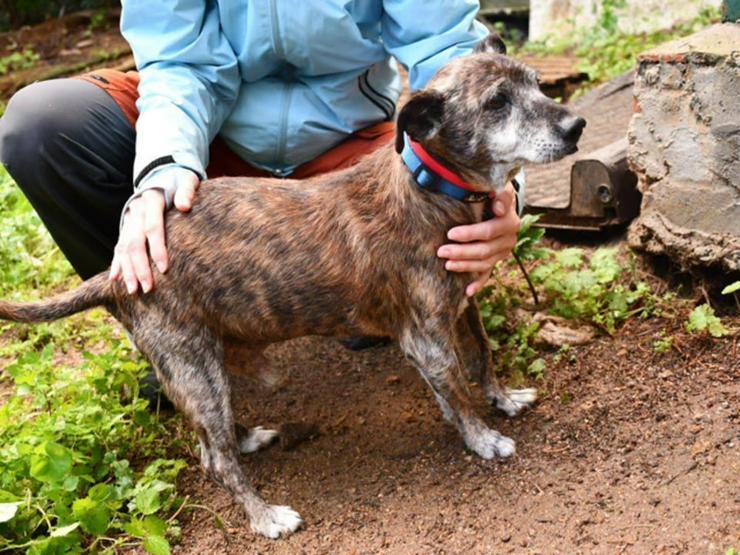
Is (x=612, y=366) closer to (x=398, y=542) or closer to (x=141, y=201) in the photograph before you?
(x=398, y=542)

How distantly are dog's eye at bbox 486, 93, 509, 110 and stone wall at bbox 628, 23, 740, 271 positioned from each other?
0.89 meters

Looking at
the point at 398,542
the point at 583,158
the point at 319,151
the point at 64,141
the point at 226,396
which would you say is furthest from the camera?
the point at 583,158

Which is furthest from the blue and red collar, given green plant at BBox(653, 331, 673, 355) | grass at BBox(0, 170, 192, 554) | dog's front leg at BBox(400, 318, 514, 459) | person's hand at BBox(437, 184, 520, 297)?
grass at BBox(0, 170, 192, 554)

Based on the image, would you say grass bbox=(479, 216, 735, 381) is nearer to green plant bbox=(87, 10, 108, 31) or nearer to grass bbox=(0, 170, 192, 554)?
grass bbox=(0, 170, 192, 554)

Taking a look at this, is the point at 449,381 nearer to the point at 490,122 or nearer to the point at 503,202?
the point at 503,202

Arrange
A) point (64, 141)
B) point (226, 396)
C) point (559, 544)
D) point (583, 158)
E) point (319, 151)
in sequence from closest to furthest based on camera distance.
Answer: point (559, 544) < point (226, 396) < point (64, 141) < point (319, 151) < point (583, 158)

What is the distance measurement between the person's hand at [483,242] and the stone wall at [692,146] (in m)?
0.78

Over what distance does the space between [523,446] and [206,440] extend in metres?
1.16

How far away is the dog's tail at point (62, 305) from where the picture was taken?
2938mm

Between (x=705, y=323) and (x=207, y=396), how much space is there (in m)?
1.92

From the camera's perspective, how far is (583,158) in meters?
4.19

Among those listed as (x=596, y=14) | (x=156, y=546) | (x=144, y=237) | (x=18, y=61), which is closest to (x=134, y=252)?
(x=144, y=237)

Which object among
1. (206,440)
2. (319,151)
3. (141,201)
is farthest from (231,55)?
(206,440)

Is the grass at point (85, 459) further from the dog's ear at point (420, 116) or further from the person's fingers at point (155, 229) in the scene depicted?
the dog's ear at point (420, 116)
